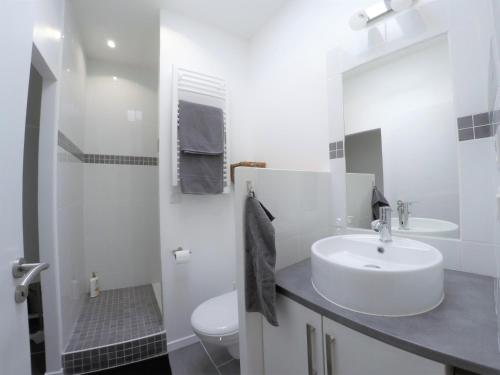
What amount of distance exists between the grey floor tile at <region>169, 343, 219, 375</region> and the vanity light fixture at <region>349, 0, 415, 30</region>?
7.43 feet

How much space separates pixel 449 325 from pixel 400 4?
4.35ft

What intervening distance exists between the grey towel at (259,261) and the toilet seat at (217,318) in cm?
40

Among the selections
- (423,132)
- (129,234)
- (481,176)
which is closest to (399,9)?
(423,132)

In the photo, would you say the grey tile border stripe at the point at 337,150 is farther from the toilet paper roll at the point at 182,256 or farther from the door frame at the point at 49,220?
the door frame at the point at 49,220

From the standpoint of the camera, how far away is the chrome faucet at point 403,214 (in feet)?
3.52

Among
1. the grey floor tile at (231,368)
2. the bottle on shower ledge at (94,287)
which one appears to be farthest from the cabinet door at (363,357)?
the bottle on shower ledge at (94,287)

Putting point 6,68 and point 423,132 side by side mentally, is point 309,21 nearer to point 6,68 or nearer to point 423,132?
point 423,132

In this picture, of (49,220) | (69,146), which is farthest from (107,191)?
(49,220)

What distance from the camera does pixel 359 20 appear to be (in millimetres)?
1124

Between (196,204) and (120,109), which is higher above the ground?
(120,109)

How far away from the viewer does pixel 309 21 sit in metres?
1.49

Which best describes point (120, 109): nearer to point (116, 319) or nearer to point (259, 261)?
point (116, 319)

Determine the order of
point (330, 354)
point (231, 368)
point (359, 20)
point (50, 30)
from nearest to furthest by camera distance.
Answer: point (330, 354)
point (359, 20)
point (50, 30)
point (231, 368)

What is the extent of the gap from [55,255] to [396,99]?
85.1 inches
